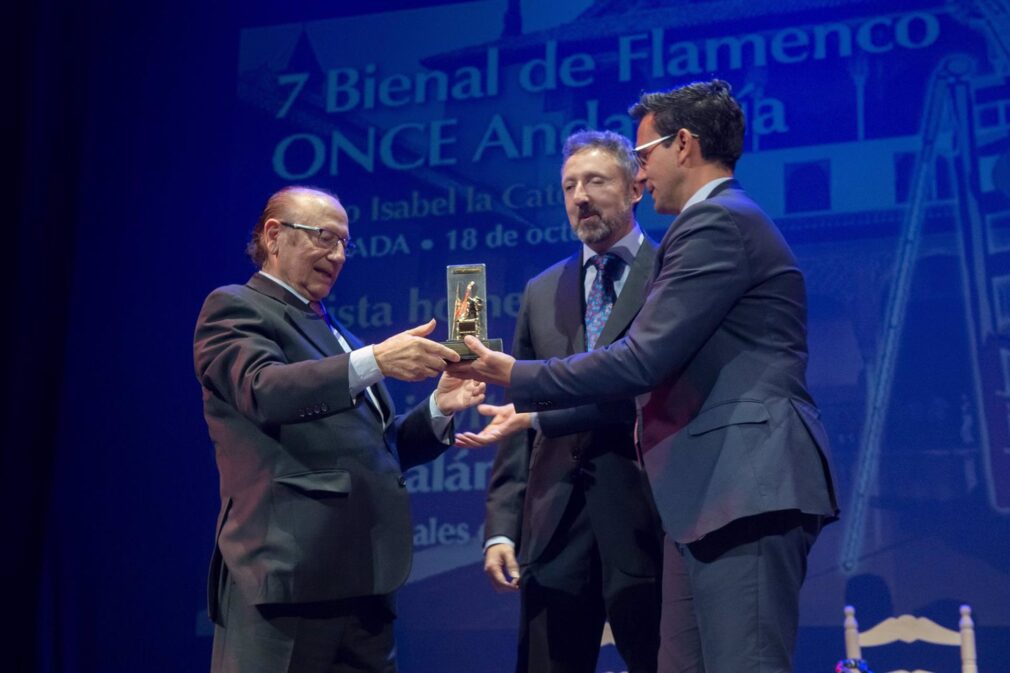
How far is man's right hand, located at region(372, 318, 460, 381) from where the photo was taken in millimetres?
2387

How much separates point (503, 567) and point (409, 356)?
27.2 inches

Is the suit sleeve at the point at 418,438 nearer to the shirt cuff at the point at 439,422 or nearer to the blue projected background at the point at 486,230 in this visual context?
the shirt cuff at the point at 439,422

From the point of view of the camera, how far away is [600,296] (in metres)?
2.79

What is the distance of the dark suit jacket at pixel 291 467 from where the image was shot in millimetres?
2322

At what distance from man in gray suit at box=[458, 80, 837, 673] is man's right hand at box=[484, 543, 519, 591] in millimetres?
595

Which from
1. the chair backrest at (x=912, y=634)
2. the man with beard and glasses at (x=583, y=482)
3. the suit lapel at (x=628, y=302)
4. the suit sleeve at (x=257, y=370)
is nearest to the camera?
the suit sleeve at (x=257, y=370)

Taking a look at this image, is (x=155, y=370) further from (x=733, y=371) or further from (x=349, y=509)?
(x=733, y=371)

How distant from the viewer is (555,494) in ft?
Answer: 8.64

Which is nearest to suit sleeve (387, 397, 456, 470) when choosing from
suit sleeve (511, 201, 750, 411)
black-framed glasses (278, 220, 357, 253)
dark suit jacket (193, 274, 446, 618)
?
dark suit jacket (193, 274, 446, 618)

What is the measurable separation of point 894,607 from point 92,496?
3.65 metres

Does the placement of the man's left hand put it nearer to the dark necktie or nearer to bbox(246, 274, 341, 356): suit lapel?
the dark necktie

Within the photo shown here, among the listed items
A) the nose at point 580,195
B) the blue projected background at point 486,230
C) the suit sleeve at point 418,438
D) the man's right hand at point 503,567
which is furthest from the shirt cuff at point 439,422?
the blue projected background at point 486,230

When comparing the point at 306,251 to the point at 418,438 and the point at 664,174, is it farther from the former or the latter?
the point at 664,174

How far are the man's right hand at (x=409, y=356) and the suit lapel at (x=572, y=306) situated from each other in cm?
46
